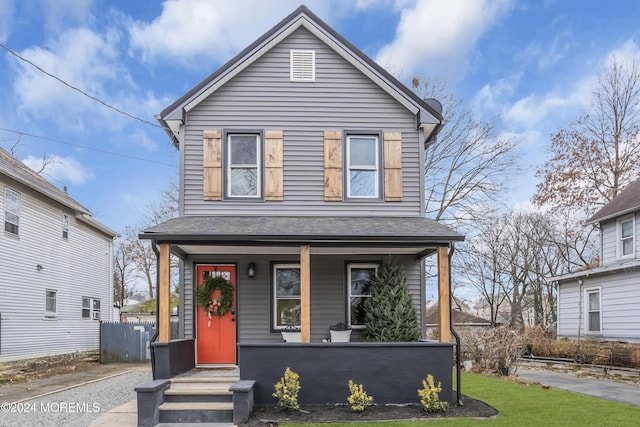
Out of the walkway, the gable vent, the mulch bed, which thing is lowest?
the walkway

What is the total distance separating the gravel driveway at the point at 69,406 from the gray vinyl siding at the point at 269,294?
1.86 metres

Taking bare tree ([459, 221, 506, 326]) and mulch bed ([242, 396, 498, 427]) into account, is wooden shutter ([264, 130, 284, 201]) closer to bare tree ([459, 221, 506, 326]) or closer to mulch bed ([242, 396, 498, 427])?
mulch bed ([242, 396, 498, 427])

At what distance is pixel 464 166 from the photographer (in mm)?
21219

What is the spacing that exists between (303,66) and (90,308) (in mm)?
13575

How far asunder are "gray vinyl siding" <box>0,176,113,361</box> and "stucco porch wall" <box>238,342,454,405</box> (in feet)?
28.2

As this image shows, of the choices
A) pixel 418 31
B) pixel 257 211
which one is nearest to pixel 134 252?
pixel 418 31

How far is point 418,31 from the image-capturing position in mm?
18062

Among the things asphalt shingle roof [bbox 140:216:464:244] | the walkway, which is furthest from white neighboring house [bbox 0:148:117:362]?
the walkway

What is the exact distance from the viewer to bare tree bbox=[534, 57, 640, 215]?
75.4 ft

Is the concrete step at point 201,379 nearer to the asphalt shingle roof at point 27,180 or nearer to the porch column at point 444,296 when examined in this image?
the porch column at point 444,296

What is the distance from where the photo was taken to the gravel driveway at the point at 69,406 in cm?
734

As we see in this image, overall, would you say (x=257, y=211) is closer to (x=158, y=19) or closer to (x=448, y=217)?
(x=158, y=19)

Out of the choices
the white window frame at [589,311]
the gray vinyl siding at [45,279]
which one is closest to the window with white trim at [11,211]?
the gray vinyl siding at [45,279]

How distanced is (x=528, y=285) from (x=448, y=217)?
11669mm
